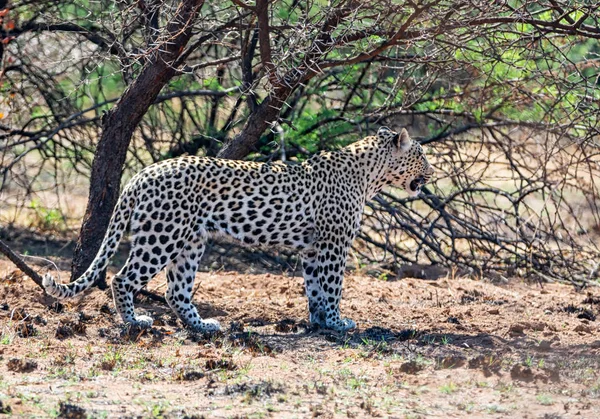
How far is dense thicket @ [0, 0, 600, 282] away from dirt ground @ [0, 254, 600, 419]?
2.99 ft

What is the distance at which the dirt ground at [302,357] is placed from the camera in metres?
5.79

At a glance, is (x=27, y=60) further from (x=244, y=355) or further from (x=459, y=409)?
(x=459, y=409)

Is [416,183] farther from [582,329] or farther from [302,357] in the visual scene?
[302,357]

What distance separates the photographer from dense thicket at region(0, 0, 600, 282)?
27.2 feet

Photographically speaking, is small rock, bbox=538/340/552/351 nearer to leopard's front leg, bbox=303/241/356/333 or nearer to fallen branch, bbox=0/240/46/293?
leopard's front leg, bbox=303/241/356/333

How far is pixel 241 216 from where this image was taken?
7.91m

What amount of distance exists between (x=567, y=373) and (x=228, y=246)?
6019mm

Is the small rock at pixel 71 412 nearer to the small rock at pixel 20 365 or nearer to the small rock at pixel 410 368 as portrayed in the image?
the small rock at pixel 20 365

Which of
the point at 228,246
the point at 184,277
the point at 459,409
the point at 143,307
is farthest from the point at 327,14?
the point at 228,246

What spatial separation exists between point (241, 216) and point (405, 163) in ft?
5.88

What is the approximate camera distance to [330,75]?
35.3 feet

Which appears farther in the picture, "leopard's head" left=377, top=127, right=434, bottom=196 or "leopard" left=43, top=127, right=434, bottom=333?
"leopard's head" left=377, top=127, right=434, bottom=196

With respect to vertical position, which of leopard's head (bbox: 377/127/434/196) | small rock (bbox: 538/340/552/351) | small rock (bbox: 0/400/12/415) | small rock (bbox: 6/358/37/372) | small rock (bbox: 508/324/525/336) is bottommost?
Answer: small rock (bbox: 0/400/12/415)

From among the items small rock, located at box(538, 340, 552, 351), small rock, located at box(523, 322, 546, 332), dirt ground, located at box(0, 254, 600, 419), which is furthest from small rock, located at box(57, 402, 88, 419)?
small rock, located at box(523, 322, 546, 332)
